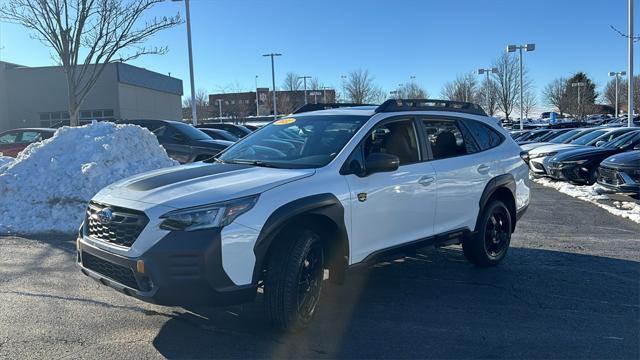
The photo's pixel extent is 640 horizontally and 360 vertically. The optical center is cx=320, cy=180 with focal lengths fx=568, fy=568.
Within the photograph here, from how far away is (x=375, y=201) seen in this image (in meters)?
4.82

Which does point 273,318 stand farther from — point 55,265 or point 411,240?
point 55,265

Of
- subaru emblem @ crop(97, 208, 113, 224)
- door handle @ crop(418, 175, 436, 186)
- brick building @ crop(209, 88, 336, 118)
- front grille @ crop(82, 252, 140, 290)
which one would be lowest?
front grille @ crop(82, 252, 140, 290)

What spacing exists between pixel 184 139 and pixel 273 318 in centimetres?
981

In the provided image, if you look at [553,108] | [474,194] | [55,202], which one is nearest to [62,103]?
[55,202]

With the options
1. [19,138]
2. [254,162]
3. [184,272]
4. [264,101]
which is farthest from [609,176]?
[264,101]

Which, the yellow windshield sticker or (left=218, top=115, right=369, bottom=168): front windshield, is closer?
(left=218, top=115, right=369, bottom=168): front windshield

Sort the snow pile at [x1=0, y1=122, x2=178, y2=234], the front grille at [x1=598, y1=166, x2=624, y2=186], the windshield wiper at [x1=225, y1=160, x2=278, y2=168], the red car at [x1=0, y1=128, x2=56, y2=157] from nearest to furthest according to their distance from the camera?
the windshield wiper at [x1=225, y1=160, x2=278, y2=168], the snow pile at [x1=0, y1=122, x2=178, y2=234], the front grille at [x1=598, y1=166, x2=624, y2=186], the red car at [x1=0, y1=128, x2=56, y2=157]

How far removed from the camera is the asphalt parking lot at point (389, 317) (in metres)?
4.13

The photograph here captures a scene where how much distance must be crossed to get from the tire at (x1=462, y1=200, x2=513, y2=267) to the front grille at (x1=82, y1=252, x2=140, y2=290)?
3.67m

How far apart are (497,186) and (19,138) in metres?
14.0

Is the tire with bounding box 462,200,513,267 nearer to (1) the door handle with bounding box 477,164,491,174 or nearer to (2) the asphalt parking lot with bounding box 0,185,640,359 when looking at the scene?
(2) the asphalt parking lot with bounding box 0,185,640,359

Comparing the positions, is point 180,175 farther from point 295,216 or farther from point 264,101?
point 264,101

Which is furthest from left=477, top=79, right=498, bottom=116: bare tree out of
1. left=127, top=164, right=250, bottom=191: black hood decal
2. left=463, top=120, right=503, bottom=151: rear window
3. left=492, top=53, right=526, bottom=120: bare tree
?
left=127, top=164, right=250, bottom=191: black hood decal

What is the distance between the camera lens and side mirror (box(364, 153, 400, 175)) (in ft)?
15.4
